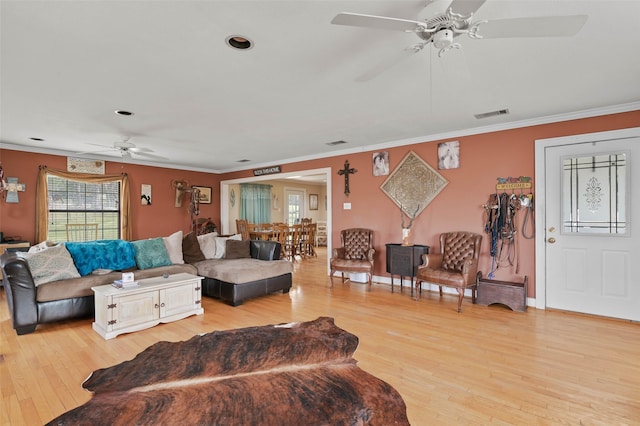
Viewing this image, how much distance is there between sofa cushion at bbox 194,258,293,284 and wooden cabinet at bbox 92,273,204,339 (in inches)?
19.1

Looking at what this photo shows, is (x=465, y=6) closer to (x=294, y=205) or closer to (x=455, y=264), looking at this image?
(x=455, y=264)

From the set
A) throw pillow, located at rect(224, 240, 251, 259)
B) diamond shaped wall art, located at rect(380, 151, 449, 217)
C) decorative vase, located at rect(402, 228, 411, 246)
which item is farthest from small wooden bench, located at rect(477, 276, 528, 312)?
throw pillow, located at rect(224, 240, 251, 259)

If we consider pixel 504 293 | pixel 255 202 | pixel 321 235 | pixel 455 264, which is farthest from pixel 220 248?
pixel 321 235

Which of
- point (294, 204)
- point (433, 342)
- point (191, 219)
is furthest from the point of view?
point (294, 204)

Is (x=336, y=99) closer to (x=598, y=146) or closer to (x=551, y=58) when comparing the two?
(x=551, y=58)

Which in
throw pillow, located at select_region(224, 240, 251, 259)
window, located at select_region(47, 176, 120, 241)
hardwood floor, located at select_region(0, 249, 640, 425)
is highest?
window, located at select_region(47, 176, 120, 241)

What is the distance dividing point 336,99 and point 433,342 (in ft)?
8.55

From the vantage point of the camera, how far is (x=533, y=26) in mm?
1592

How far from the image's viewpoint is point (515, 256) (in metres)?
4.17

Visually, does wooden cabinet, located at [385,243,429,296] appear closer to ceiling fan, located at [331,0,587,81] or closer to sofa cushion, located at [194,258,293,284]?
sofa cushion, located at [194,258,293,284]

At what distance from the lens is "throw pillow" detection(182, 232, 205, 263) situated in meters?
4.91

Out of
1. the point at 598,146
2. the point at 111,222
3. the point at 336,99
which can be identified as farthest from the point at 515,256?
the point at 111,222

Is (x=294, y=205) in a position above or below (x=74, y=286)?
above

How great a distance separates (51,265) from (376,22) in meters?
4.05
